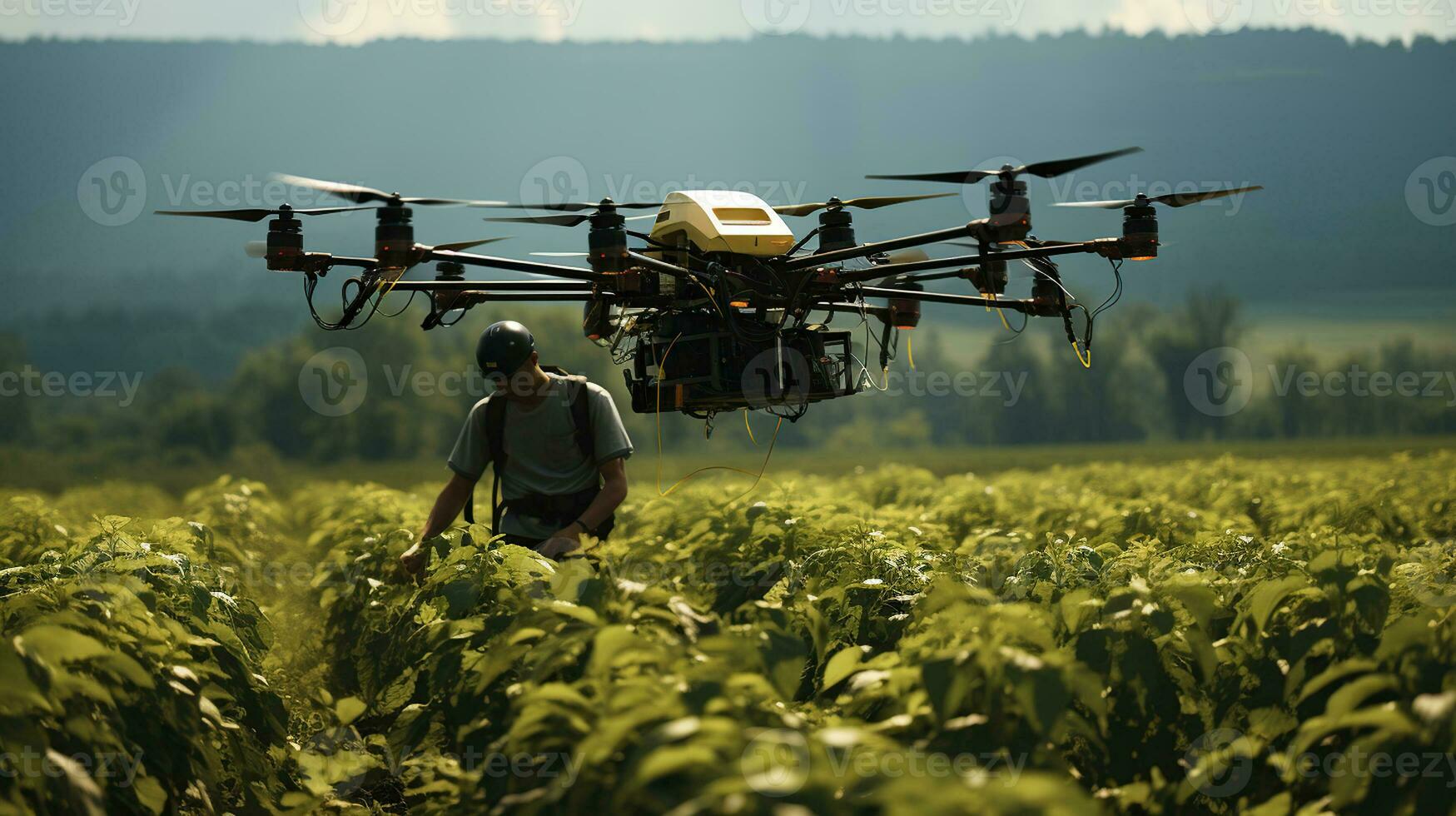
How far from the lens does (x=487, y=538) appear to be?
7617 mm

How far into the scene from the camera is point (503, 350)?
9.00m

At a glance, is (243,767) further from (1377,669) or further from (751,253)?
(1377,669)

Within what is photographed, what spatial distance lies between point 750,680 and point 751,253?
4.08 m

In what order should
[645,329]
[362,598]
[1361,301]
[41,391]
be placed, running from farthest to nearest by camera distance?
1. [1361,301]
2. [41,391]
3. [362,598]
4. [645,329]

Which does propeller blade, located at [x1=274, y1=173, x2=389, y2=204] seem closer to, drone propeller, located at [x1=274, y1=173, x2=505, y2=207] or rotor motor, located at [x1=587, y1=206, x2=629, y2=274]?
drone propeller, located at [x1=274, y1=173, x2=505, y2=207]

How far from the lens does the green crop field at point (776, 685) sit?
396 centimetres

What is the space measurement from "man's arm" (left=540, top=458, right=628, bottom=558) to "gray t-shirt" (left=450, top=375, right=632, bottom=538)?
0.09m

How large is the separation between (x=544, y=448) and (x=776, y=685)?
5.05m

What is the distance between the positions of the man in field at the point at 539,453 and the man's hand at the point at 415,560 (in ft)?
3.00

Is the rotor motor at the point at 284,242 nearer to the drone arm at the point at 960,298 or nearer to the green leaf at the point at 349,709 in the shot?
the green leaf at the point at 349,709

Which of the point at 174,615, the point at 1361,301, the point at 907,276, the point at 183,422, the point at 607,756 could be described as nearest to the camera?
the point at 607,756

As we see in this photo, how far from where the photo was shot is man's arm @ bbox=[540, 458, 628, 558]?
9000mm

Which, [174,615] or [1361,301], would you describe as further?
[1361,301]

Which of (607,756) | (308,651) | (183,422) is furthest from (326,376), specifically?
(607,756)
